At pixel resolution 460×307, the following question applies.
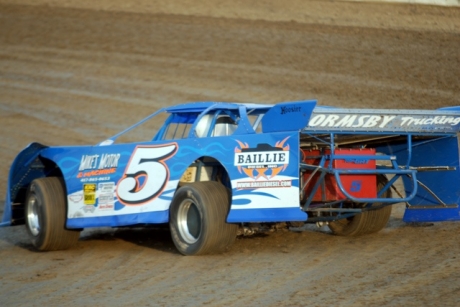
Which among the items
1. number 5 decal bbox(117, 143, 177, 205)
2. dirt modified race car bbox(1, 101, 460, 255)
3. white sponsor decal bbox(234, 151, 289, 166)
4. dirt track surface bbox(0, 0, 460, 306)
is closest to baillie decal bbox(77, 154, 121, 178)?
dirt modified race car bbox(1, 101, 460, 255)

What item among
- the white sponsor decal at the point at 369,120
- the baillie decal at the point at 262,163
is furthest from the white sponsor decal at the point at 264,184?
the white sponsor decal at the point at 369,120

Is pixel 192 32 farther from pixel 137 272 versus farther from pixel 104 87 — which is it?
pixel 137 272

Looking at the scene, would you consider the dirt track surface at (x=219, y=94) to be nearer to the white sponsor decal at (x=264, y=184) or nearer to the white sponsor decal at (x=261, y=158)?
the white sponsor decal at (x=264, y=184)

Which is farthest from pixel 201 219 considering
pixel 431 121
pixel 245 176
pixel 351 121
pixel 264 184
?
pixel 431 121

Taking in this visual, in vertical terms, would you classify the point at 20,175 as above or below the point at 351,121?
below

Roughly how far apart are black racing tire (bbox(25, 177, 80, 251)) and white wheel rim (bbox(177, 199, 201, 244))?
187cm

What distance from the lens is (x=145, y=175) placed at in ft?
29.6

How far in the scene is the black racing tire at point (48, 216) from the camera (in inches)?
388

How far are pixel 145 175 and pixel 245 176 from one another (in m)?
1.34

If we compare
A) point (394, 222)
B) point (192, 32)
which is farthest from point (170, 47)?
point (394, 222)

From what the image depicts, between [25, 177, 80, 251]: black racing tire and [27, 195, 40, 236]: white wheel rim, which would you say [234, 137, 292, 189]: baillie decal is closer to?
[25, 177, 80, 251]: black racing tire

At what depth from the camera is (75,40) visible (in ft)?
91.1

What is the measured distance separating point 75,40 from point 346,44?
9.08 metres

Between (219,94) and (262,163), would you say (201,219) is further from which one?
(219,94)
